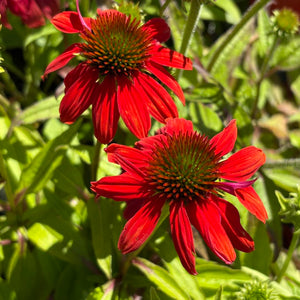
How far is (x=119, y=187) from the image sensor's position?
0.84 meters

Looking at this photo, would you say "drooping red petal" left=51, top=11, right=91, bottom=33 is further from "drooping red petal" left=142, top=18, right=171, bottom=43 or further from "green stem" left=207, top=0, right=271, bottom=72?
"green stem" left=207, top=0, right=271, bottom=72

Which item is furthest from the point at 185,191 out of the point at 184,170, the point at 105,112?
the point at 105,112

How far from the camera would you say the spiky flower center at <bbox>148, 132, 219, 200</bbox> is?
852mm

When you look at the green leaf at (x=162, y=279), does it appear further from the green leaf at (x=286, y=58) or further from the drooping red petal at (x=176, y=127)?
the green leaf at (x=286, y=58)

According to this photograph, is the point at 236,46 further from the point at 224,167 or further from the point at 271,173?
the point at 224,167

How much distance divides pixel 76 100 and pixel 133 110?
0.13m

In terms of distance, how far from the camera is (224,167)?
0.91 metres

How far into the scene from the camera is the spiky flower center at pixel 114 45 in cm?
97

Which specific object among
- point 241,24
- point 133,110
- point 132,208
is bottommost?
point 132,208

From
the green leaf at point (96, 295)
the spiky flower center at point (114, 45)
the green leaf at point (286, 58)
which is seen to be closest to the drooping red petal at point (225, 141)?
the spiky flower center at point (114, 45)

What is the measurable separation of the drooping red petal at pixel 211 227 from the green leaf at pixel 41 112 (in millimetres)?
572

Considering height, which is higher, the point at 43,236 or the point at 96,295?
the point at 43,236

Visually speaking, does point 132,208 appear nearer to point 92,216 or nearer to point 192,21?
point 92,216

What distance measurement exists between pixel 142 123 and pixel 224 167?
201 millimetres
